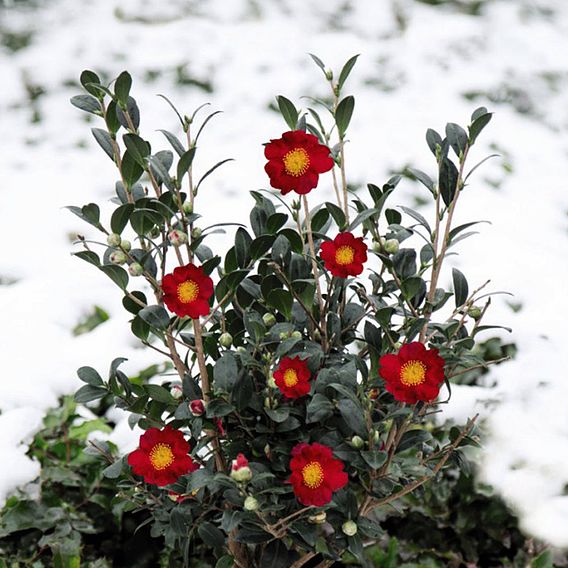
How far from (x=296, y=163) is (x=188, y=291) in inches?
7.5

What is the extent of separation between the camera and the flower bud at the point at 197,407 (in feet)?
3.26

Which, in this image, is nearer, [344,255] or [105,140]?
[344,255]

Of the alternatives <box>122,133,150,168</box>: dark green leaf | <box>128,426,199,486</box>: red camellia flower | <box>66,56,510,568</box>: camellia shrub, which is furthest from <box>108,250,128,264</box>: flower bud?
<box>128,426,199,486</box>: red camellia flower

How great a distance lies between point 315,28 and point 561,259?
5.43ft

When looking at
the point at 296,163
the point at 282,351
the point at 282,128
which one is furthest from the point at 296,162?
the point at 282,128

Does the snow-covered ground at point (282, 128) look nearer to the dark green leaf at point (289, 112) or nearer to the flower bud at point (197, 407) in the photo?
the flower bud at point (197, 407)

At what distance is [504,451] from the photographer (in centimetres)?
154

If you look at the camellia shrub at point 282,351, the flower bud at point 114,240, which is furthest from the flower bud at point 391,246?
Result: the flower bud at point 114,240

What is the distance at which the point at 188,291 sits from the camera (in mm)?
928

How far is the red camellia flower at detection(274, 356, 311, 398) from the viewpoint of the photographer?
94cm

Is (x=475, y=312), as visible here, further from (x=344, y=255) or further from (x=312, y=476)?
(x=312, y=476)

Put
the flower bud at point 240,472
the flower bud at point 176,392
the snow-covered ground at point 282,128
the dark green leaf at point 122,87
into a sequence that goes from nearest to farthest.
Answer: the flower bud at point 240,472, the dark green leaf at point 122,87, the flower bud at point 176,392, the snow-covered ground at point 282,128

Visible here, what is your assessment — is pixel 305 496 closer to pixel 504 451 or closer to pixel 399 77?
pixel 504 451

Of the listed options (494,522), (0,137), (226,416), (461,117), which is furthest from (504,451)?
(0,137)
